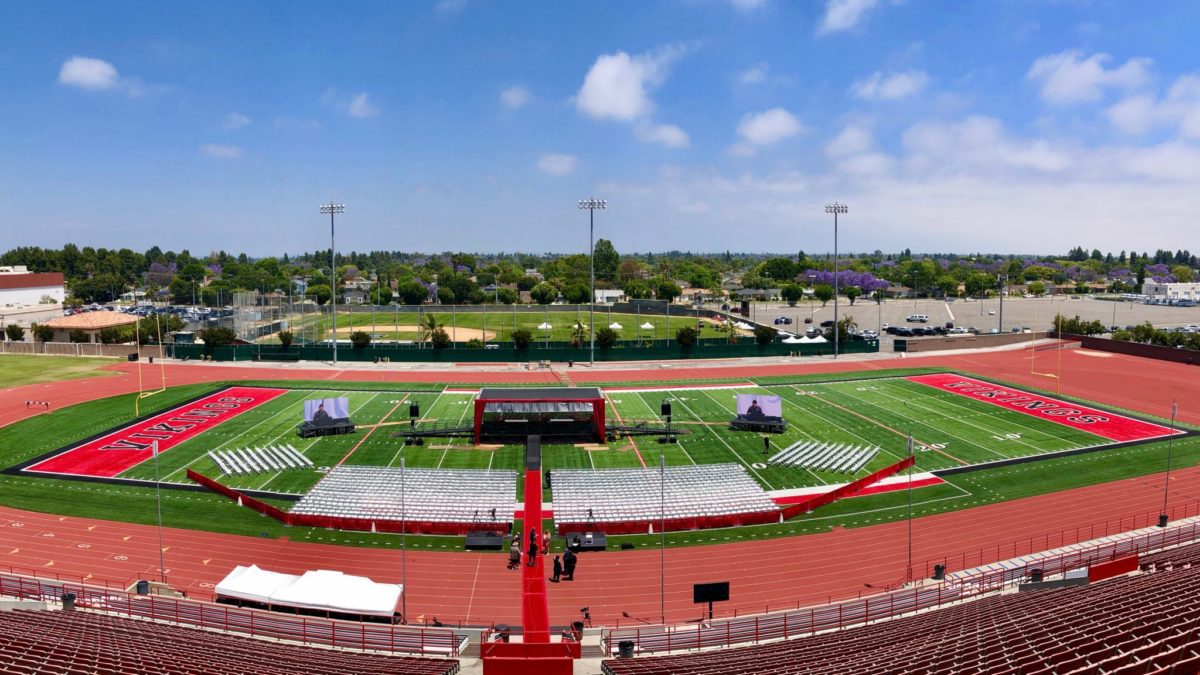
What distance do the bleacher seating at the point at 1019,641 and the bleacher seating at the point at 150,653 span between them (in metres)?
6.88

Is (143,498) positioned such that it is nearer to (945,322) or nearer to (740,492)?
(740,492)

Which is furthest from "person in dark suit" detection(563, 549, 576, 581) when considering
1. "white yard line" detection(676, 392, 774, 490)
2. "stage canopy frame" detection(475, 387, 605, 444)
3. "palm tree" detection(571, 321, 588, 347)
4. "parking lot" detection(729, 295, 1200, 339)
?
"parking lot" detection(729, 295, 1200, 339)

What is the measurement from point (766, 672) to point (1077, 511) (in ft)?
83.0

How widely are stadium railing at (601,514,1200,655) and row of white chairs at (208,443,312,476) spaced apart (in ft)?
82.8

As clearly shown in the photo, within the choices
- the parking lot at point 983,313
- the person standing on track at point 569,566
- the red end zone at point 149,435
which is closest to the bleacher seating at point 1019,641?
the person standing on track at point 569,566

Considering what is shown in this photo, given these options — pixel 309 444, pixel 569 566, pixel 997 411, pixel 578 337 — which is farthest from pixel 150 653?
pixel 578 337

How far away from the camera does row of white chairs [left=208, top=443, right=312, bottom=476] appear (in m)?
41.4

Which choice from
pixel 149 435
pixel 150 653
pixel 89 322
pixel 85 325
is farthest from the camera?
pixel 89 322

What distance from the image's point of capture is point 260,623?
23.8m

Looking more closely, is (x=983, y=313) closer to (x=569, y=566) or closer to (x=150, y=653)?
(x=569, y=566)

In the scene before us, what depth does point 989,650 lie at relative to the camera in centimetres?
1664

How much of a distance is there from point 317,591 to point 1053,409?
170ft

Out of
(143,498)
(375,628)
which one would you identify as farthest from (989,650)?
(143,498)

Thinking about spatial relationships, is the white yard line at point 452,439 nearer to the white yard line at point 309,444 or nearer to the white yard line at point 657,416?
the white yard line at point 309,444
